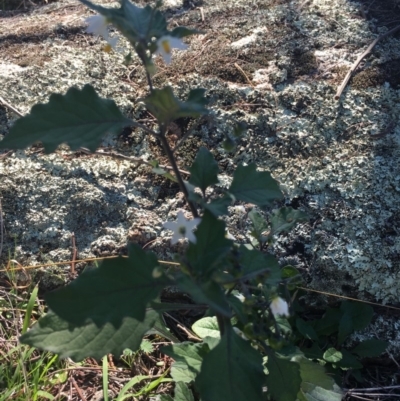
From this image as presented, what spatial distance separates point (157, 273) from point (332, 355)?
87 cm

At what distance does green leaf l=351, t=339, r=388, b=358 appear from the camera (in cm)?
170

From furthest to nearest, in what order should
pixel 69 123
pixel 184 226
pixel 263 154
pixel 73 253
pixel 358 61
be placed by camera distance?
pixel 358 61 → pixel 263 154 → pixel 73 253 → pixel 184 226 → pixel 69 123

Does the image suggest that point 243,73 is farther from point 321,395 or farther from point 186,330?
point 321,395

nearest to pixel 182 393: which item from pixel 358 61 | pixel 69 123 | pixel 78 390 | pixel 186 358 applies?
pixel 186 358

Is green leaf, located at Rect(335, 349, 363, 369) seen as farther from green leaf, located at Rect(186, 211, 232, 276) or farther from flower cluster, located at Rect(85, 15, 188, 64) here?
flower cluster, located at Rect(85, 15, 188, 64)

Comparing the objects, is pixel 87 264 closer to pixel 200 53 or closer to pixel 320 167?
pixel 320 167

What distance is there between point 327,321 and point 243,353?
0.66 metres

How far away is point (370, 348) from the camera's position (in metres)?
1.72

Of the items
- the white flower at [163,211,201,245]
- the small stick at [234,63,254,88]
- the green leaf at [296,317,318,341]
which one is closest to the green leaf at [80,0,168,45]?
the white flower at [163,211,201,245]

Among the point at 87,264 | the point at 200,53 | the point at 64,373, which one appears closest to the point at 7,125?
the point at 87,264

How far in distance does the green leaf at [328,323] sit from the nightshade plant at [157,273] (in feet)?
1.50

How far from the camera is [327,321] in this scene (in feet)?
5.81

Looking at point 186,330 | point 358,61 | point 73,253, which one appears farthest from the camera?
point 358,61

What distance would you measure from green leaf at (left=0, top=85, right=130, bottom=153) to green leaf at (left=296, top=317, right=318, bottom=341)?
0.97m
